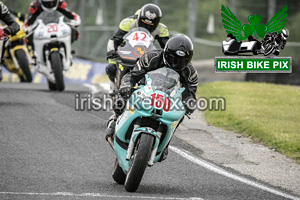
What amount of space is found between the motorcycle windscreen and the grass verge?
2854mm

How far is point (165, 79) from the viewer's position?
7469 mm

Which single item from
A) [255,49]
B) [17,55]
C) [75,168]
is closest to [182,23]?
[17,55]

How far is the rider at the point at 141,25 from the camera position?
11188mm

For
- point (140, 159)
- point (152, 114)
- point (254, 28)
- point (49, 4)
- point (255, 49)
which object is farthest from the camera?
point (49, 4)

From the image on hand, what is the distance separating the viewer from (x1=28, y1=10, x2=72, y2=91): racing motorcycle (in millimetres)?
16250

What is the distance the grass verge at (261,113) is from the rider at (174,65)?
8.16 ft

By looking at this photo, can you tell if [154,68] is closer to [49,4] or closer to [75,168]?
[75,168]

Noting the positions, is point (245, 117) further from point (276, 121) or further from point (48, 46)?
point (48, 46)

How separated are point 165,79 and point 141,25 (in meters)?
3.92

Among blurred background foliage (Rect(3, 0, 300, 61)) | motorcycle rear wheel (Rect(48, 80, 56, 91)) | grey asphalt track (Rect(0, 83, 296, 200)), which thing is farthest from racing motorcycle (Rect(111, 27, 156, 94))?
blurred background foliage (Rect(3, 0, 300, 61))

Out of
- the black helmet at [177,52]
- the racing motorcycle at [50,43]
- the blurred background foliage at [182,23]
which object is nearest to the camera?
the black helmet at [177,52]

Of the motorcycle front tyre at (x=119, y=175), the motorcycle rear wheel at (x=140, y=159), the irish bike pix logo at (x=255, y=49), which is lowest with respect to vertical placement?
the motorcycle front tyre at (x=119, y=175)

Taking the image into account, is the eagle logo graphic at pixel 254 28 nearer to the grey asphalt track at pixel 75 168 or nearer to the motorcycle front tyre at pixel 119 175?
the grey asphalt track at pixel 75 168

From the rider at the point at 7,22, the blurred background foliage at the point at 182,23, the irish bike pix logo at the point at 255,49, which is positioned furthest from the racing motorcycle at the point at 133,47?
the blurred background foliage at the point at 182,23
